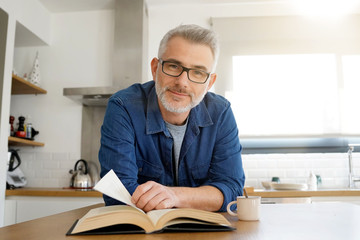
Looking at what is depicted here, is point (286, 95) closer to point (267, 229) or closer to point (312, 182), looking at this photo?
point (312, 182)

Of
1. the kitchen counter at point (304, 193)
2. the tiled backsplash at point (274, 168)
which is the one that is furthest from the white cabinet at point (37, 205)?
the kitchen counter at point (304, 193)

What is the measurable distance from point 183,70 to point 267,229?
2.57ft

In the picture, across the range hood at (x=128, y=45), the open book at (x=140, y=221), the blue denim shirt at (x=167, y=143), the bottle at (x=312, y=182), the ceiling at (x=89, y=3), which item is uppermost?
the ceiling at (x=89, y=3)

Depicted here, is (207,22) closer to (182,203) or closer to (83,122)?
(83,122)

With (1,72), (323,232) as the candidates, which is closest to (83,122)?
(1,72)

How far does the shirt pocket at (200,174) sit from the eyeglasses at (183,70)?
385mm

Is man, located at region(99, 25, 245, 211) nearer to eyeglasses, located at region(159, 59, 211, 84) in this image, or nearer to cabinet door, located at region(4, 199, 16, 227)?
eyeglasses, located at region(159, 59, 211, 84)

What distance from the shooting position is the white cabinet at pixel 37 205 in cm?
314

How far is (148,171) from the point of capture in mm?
1610

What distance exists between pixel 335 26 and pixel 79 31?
2729 mm

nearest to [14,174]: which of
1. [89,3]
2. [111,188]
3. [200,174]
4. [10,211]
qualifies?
[10,211]

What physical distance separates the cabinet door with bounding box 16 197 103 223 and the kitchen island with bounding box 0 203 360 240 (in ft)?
6.38

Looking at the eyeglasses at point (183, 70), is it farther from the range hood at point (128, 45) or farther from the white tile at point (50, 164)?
the white tile at point (50, 164)

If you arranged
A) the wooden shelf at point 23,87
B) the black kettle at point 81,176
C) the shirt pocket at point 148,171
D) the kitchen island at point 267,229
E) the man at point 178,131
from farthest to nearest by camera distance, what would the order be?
the black kettle at point 81,176 → the wooden shelf at point 23,87 → the shirt pocket at point 148,171 → the man at point 178,131 → the kitchen island at point 267,229
